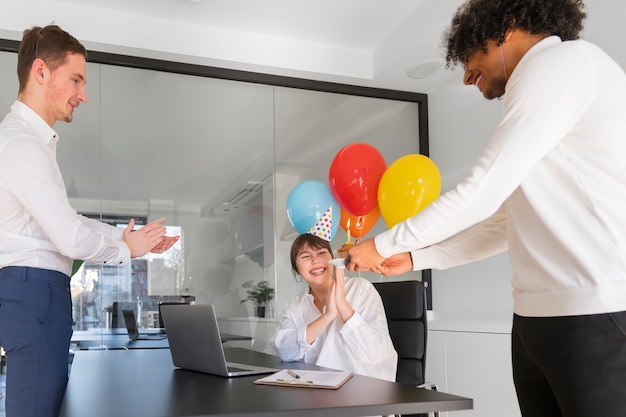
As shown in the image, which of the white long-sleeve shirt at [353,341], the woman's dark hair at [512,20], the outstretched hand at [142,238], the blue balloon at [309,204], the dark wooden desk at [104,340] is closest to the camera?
the woman's dark hair at [512,20]

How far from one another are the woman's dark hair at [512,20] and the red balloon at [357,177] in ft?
5.42

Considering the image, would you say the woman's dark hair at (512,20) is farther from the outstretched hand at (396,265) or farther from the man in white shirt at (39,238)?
the man in white shirt at (39,238)

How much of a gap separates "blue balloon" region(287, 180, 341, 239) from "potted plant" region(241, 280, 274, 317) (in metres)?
1.18

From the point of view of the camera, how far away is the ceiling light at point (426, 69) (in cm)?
441

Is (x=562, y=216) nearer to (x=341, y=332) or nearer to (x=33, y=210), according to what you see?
(x=341, y=332)

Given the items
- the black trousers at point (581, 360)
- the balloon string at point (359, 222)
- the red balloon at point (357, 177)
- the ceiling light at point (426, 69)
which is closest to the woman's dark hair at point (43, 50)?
the red balloon at point (357, 177)

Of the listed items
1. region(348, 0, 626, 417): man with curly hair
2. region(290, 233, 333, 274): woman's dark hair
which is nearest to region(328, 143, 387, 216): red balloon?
region(290, 233, 333, 274): woman's dark hair

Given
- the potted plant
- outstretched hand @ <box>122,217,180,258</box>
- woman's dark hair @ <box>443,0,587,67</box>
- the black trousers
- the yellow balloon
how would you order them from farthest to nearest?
the potted plant
the yellow balloon
outstretched hand @ <box>122,217,180,258</box>
woman's dark hair @ <box>443,0,587,67</box>
the black trousers

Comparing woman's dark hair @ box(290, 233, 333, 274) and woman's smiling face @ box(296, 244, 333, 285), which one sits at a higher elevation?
woman's dark hair @ box(290, 233, 333, 274)

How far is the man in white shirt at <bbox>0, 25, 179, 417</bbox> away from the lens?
1585mm

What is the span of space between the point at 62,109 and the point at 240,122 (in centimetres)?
255

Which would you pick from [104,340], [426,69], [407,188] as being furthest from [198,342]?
[426,69]

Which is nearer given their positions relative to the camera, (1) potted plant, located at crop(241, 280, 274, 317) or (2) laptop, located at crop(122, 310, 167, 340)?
(2) laptop, located at crop(122, 310, 167, 340)

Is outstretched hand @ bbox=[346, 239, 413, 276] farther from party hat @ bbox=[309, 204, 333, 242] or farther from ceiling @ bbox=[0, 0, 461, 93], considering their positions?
ceiling @ bbox=[0, 0, 461, 93]
